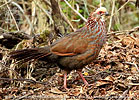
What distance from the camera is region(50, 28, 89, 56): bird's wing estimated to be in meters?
4.80

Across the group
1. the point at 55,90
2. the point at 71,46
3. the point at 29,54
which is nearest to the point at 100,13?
the point at 71,46

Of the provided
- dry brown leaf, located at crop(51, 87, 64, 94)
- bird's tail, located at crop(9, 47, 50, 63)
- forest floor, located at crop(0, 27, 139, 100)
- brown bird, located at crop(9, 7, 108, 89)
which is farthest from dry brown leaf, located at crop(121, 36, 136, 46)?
dry brown leaf, located at crop(51, 87, 64, 94)

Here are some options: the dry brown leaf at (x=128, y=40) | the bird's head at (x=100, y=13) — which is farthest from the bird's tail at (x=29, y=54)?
the dry brown leaf at (x=128, y=40)

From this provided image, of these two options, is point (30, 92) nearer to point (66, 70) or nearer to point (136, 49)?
point (66, 70)

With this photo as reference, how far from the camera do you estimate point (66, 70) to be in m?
5.00

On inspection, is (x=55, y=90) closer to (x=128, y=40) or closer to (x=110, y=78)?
(x=110, y=78)

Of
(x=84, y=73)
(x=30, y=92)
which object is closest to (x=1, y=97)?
(x=30, y=92)

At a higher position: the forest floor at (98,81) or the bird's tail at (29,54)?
the bird's tail at (29,54)

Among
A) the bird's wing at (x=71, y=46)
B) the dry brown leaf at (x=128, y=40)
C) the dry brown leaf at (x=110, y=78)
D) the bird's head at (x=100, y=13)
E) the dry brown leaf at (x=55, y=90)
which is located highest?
the bird's head at (x=100, y=13)

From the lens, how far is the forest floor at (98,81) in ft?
14.4

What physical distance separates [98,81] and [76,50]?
2.37 feet

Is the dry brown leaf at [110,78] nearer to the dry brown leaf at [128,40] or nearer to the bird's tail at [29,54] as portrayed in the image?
the bird's tail at [29,54]

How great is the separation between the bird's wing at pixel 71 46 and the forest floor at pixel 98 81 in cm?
64

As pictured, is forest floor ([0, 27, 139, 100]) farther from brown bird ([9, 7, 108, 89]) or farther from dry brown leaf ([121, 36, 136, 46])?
brown bird ([9, 7, 108, 89])
